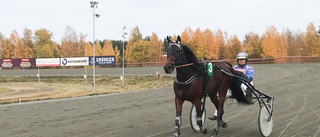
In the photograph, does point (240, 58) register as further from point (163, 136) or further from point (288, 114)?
point (288, 114)

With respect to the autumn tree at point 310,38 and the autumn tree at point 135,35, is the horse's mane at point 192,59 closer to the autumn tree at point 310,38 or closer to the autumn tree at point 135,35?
the autumn tree at point 310,38

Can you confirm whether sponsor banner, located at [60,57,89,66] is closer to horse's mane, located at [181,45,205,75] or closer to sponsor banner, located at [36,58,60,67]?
sponsor banner, located at [36,58,60,67]

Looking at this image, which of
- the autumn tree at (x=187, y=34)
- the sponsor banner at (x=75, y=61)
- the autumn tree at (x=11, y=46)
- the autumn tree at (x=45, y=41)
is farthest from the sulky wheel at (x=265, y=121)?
the autumn tree at (x=11, y=46)

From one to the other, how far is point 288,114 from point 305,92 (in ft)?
21.9

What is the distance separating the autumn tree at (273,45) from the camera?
229 ft

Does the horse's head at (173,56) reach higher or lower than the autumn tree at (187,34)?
lower

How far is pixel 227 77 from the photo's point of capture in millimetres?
7113

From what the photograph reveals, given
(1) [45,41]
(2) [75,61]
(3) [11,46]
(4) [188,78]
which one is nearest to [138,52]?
(2) [75,61]

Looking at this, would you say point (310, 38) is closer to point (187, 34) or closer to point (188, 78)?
point (187, 34)

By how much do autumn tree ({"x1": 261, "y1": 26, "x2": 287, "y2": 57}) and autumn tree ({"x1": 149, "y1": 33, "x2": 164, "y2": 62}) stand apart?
23430mm

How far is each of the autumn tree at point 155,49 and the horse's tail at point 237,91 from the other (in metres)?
73.1

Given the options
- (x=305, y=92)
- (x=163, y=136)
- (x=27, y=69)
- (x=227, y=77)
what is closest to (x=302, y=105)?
(x=305, y=92)

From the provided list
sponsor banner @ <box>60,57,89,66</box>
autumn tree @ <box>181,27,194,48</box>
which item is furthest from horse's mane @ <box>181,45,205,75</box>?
autumn tree @ <box>181,27,194,48</box>

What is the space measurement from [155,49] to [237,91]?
76.4 meters
